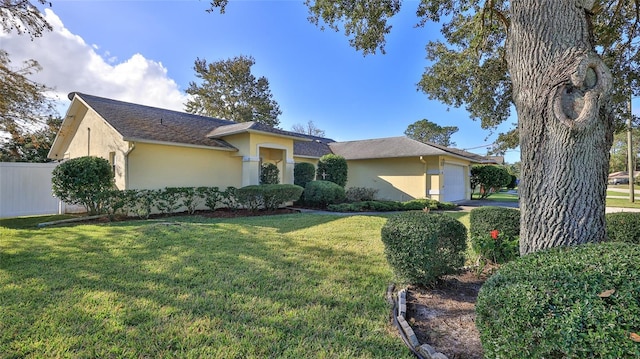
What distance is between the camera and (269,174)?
576 inches

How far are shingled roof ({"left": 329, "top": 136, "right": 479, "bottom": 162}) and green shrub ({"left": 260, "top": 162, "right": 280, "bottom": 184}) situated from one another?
618 centimetres

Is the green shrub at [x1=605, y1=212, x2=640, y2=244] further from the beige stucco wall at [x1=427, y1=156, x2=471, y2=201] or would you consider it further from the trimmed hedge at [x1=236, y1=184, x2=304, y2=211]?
the beige stucco wall at [x1=427, y1=156, x2=471, y2=201]

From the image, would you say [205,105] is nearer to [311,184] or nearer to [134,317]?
[311,184]

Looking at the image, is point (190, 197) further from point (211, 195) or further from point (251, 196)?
point (251, 196)

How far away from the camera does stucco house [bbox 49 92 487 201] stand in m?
10.8

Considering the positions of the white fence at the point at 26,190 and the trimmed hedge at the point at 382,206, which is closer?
the white fence at the point at 26,190

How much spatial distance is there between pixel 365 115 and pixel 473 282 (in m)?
24.7

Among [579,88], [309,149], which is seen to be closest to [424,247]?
[579,88]

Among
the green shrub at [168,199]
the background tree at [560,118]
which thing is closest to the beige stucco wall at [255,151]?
the green shrub at [168,199]

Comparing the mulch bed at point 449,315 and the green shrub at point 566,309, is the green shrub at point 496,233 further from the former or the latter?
the green shrub at point 566,309

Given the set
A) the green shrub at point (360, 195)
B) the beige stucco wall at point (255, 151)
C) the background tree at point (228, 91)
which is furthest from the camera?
the background tree at point (228, 91)

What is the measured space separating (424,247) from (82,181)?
10689 millimetres

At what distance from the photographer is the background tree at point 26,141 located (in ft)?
37.6

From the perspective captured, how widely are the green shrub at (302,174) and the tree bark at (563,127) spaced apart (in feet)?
41.8
